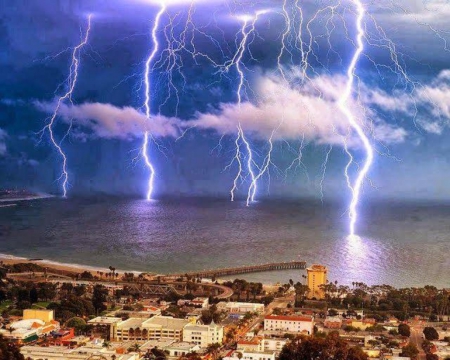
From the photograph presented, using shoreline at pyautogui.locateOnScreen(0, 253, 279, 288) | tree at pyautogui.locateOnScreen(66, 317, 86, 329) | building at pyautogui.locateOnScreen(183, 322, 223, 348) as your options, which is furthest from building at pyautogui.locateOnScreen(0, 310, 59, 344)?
shoreline at pyautogui.locateOnScreen(0, 253, 279, 288)

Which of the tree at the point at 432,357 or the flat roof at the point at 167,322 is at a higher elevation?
the flat roof at the point at 167,322

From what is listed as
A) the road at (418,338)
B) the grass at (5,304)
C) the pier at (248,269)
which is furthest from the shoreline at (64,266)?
the road at (418,338)

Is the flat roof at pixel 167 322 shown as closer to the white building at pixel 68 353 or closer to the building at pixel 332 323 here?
the white building at pixel 68 353

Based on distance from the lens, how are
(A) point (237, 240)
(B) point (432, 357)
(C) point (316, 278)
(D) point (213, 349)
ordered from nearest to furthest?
(B) point (432, 357)
(D) point (213, 349)
(C) point (316, 278)
(A) point (237, 240)

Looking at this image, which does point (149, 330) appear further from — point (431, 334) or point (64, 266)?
point (64, 266)

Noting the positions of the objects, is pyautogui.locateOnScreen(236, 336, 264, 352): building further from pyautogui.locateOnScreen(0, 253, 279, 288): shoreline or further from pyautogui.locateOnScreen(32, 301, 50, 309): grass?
pyautogui.locateOnScreen(0, 253, 279, 288): shoreline

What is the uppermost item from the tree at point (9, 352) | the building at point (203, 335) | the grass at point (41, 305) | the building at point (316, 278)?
the building at point (316, 278)

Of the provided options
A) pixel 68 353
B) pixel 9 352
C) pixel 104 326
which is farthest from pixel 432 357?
pixel 9 352

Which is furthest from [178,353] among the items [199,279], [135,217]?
[135,217]
